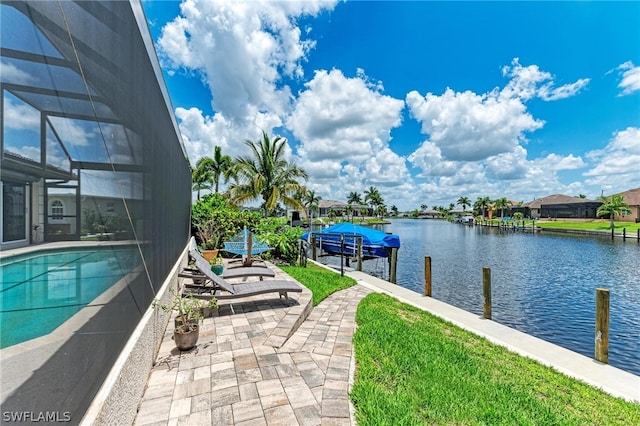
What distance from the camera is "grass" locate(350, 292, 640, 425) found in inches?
118

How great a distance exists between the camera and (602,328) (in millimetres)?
5719

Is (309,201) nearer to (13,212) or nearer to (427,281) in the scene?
(427,281)

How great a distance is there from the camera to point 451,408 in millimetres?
3123

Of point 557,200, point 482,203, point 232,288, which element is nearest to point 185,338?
point 232,288

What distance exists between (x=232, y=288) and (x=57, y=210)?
4.34m

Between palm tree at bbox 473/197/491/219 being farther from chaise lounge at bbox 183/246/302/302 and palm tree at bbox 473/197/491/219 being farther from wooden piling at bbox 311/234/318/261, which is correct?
chaise lounge at bbox 183/246/302/302

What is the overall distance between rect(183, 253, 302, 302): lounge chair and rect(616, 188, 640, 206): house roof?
248ft

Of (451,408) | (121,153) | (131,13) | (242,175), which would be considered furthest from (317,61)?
(451,408)

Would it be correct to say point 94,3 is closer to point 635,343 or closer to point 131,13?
point 131,13

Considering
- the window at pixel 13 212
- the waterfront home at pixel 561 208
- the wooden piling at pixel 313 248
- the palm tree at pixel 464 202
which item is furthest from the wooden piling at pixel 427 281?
the palm tree at pixel 464 202

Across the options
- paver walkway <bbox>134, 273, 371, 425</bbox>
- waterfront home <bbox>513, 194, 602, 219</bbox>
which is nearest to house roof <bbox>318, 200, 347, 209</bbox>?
waterfront home <bbox>513, 194, 602, 219</bbox>

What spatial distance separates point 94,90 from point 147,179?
6.12 ft

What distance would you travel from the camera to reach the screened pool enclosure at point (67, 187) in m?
1.14

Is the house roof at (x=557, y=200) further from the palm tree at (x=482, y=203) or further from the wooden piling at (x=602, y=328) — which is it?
the wooden piling at (x=602, y=328)
